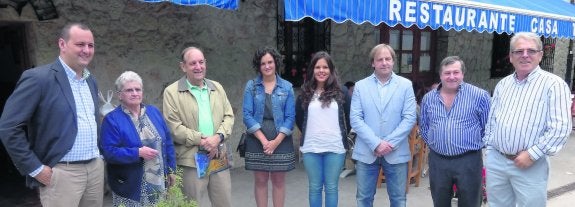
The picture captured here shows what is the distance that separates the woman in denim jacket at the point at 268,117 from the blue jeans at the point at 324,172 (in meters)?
0.20

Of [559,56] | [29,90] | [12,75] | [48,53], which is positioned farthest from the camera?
[559,56]

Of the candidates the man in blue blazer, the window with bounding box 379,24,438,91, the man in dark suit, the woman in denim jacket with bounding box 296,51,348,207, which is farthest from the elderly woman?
the window with bounding box 379,24,438,91

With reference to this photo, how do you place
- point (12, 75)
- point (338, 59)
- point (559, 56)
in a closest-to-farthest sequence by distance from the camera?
point (12, 75), point (338, 59), point (559, 56)

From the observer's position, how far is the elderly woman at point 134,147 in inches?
105

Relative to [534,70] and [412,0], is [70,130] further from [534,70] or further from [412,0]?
[412,0]

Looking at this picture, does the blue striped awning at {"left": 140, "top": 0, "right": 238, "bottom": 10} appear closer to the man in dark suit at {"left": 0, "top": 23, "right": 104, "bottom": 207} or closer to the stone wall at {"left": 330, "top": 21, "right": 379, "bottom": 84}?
the man in dark suit at {"left": 0, "top": 23, "right": 104, "bottom": 207}

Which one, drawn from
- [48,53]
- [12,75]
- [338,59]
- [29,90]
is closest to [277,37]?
[338,59]

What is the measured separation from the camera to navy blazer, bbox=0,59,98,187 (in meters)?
2.30

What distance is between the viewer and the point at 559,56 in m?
11.0

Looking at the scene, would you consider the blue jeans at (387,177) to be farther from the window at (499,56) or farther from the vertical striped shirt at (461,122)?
the window at (499,56)

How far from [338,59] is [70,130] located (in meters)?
4.59

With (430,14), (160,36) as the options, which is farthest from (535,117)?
(160,36)

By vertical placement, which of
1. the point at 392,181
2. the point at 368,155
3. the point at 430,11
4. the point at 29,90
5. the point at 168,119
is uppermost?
the point at 430,11

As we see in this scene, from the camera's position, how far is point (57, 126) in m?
2.40
